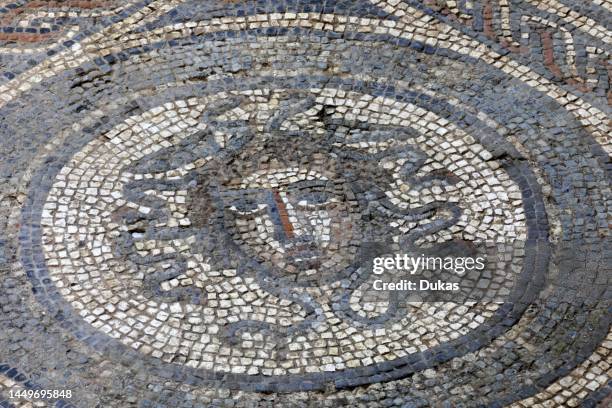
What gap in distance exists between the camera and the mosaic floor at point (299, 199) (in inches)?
409

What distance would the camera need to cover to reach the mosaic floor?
A: 409 inches

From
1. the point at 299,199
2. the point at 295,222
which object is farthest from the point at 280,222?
the point at 299,199

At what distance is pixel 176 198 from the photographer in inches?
466

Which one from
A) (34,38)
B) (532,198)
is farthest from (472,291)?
(34,38)

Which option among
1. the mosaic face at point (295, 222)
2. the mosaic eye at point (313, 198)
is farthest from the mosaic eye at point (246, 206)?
the mosaic eye at point (313, 198)

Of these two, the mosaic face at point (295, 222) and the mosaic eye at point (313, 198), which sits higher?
the mosaic eye at point (313, 198)

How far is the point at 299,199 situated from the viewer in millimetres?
11844

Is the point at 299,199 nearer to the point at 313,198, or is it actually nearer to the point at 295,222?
the point at 313,198

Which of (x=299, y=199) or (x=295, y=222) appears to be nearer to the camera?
(x=295, y=222)

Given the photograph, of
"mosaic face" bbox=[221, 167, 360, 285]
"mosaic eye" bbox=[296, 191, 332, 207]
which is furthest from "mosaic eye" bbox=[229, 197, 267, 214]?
"mosaic eye" bbox=[296, 191, 332, 207]

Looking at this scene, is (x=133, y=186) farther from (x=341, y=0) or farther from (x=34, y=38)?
(x=341, y=0)

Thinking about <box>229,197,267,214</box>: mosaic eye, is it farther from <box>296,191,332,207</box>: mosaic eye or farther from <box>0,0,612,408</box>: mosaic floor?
<box>296,191,332,207</box>: mosaic eye

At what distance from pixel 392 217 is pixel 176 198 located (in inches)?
80.5

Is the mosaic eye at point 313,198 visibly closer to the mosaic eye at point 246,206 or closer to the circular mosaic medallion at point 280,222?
the circular mosaic medallion at point 280,222
